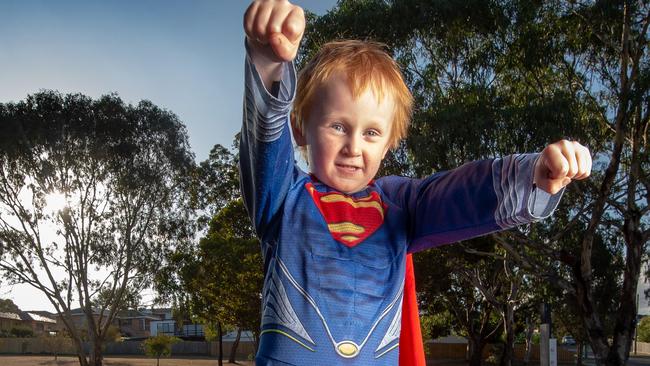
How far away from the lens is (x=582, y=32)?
17.1 m

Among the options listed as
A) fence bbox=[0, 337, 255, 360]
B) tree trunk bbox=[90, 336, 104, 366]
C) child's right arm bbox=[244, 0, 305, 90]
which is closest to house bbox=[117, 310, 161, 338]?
fence bbox=[0, 337, 255, 360]

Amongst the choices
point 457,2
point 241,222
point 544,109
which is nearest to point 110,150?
point 241,222

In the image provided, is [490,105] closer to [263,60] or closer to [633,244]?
[633,244]

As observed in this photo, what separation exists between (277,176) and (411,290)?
Answer: 492 millimetres

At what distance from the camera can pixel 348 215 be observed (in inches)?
68.6

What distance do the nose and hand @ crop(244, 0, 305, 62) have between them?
0.36m

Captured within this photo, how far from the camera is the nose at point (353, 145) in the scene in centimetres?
171

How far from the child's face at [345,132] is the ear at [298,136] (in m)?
0.06

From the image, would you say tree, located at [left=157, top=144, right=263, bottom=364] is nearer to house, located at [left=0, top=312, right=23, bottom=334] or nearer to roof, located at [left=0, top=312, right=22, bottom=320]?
house, located at [left=0, top=312, right=23, bottom=334]

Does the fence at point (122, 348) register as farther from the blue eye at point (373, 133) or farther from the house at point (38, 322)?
the blue eye at point (373, 133)

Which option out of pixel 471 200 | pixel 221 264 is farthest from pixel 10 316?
pixel 471 200

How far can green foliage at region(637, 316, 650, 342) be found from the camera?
247 feet

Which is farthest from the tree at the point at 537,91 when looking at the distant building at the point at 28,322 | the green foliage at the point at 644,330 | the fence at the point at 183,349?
the distant building at the point at 28,322

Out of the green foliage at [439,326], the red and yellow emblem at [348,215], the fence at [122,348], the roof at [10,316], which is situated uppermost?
the red and yellow emblem at [348,215]
